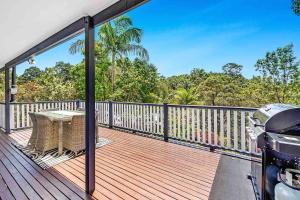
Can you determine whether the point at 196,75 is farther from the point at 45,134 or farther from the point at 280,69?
the point at 45,134

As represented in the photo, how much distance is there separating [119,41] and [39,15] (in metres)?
8.56

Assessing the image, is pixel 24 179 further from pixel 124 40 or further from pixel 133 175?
pixel 124 40

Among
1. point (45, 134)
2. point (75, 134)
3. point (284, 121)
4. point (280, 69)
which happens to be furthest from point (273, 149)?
point (280, 69)

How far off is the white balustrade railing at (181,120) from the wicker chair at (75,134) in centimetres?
68

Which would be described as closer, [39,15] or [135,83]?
[39,15]

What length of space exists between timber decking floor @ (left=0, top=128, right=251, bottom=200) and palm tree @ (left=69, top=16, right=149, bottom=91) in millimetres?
7476

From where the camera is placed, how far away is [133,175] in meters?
2.87

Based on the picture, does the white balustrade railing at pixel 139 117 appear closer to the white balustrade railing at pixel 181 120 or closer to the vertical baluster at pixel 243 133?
the white balustrade railing at pixel 181 120

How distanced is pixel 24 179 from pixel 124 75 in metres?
9.16

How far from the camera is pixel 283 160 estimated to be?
1.49 metres

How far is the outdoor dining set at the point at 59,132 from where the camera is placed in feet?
12.2

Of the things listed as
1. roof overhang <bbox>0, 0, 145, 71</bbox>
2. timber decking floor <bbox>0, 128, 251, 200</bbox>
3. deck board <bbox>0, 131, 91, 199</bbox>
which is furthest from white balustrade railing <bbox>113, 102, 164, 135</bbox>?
roof overhang <bbox>0, 0, 145, 71</bbox>

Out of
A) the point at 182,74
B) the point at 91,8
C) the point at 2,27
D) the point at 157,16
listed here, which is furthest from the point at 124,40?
the point at 182,74

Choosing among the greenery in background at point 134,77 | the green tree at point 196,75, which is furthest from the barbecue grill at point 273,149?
the green tree at point 196,75
